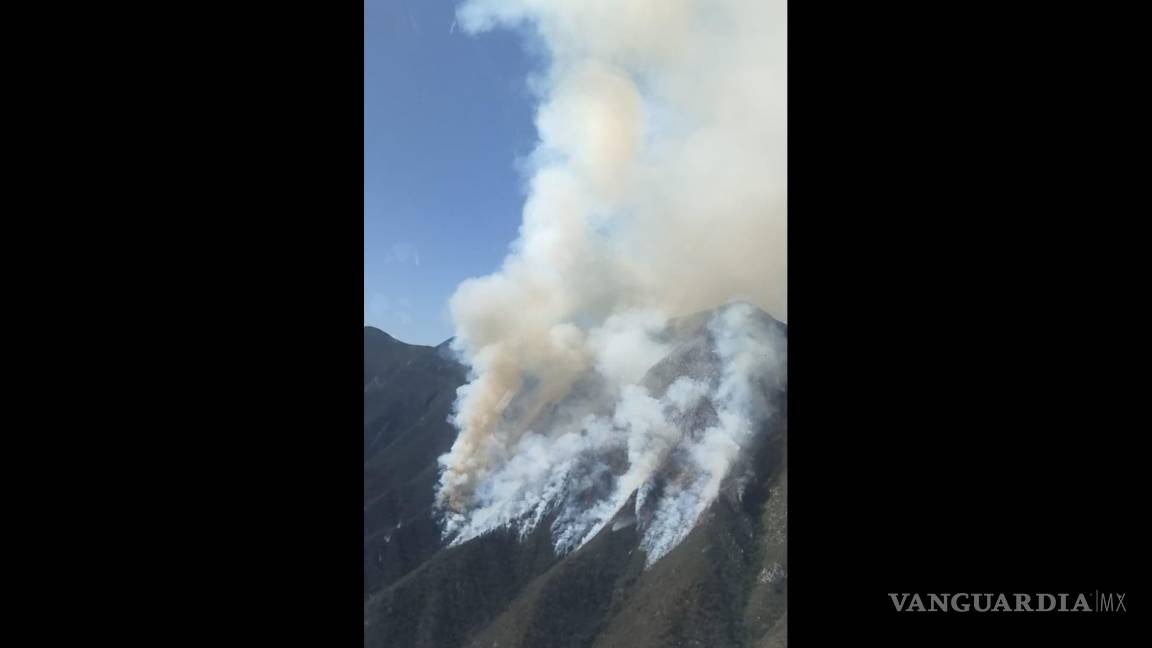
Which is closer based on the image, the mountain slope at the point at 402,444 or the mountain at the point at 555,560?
the mountain at the point at 555,560

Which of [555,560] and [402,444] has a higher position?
[402,444]

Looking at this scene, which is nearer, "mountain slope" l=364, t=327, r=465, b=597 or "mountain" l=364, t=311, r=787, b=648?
"mountain" l=364, t=311, r=787, b=648

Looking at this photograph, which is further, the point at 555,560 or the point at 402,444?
the point at 402,444
